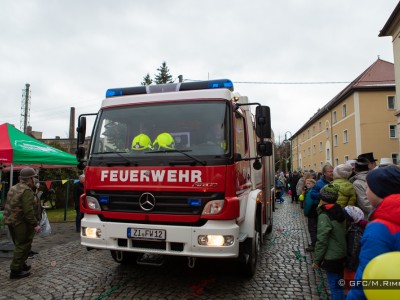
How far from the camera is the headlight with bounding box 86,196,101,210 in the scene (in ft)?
14.4

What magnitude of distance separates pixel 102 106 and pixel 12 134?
4.94 metres

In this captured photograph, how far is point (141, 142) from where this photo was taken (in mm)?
4426

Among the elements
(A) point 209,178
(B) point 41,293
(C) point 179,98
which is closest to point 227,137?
(A) point 209,178

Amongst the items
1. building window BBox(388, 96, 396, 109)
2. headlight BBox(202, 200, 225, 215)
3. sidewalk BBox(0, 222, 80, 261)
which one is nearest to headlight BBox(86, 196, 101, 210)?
headlight BBox(202, 200, 225, 215)

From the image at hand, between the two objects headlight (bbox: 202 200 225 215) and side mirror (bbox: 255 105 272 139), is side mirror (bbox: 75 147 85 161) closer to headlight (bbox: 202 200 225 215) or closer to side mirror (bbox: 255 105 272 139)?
headlight (bbox: 202 200 225 215)

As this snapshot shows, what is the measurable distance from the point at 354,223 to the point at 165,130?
8.37 ft

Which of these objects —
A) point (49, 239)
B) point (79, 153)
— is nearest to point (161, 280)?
point (79, 153)

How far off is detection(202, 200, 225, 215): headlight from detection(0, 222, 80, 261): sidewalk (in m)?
4.79

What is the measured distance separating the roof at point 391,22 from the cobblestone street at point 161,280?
759 inches

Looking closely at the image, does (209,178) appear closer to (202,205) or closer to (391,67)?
(202,205)

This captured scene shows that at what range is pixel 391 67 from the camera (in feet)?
117

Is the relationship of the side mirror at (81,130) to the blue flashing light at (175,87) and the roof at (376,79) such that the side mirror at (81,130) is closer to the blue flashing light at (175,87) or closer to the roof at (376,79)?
the blue flashing light at (175,87)

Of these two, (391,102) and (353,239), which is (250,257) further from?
(391,102)

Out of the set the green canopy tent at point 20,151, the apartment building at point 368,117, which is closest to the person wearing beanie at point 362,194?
the green canopy tent at point 20,151
